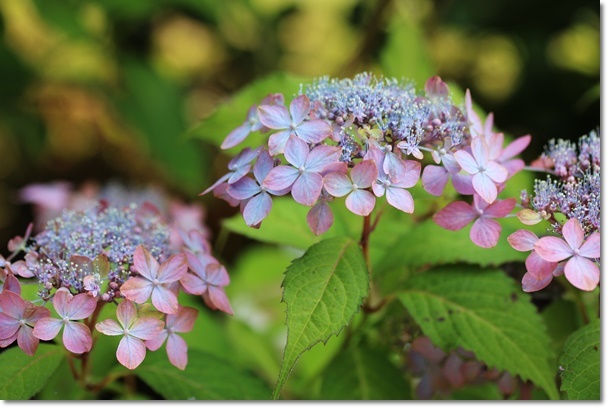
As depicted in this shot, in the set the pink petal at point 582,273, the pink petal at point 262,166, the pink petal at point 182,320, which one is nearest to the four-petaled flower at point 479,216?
the pink petal at point 582,273

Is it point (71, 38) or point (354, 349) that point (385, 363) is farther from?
point (71, 38)

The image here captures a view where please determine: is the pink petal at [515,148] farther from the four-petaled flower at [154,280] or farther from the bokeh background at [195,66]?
the bokeh background at [195,66]

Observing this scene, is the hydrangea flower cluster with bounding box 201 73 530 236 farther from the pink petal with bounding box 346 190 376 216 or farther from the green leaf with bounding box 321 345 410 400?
the green leaf with bounding box 321 345 410 400

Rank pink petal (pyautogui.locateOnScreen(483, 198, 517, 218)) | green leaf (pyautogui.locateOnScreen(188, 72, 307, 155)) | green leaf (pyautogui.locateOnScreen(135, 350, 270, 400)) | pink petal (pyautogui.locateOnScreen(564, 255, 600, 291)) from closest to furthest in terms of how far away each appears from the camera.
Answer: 1. pink petal (pyautogui.locateOnScreen(564, 255, 600, 291))
2. pink petal (pyautogui.locateOnScreen(483, 198, 517, 218))
3. green leaf (pyautogui.locateOnScreen(135, 350, 270, 400))
4. green leaf (pyautogui.locateOnScreen(188, 72, 307, 155))

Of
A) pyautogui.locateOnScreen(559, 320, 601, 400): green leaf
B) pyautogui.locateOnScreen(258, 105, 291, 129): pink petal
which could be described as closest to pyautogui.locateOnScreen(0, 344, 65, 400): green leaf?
pyautogui.locateOnScreen(258, 105, 291, 129): pink petal

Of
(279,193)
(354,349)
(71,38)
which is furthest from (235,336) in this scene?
(71,38)

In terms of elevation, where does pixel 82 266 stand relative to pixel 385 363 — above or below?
above
